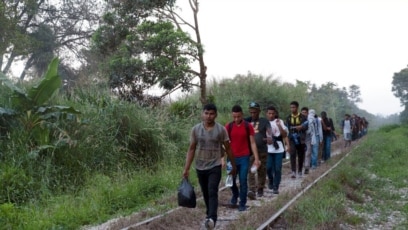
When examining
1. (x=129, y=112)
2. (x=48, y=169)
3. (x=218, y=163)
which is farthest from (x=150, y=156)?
(x=218, y=163)

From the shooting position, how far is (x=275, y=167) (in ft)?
33.5

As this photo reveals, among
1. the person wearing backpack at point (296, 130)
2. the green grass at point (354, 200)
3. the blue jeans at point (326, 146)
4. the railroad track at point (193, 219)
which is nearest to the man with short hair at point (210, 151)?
the railroad track at point (193, 219)

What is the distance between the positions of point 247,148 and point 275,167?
8.15 feet

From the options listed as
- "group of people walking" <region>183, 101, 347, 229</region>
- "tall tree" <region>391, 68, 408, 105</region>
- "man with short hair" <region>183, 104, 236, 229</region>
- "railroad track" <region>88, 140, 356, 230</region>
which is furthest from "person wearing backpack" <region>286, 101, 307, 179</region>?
"tall tree" <region>391, 68, 408, 105</region>

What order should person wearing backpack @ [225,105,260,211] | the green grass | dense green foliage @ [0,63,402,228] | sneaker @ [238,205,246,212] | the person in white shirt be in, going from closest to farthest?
1. the green grass
2. person wearing backpack @ [225,105,260,211]
3. sneaker @ [238,205,246,212]
4. dense green foliage @ [0,63,402,228]
5. the person in white shirt

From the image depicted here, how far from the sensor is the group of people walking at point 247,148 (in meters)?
6.69

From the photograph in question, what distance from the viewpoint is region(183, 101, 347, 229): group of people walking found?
6691 mm

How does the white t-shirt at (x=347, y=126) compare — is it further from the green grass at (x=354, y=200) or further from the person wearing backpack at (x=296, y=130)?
the person wearing backpack at (x=296, y=130)

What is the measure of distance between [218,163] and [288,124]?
6106 mm

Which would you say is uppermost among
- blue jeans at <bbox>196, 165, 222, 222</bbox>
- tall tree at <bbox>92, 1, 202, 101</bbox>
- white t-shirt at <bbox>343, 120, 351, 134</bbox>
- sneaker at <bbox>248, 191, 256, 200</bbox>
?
tall tree at <bbox>92, 1, 202, 101</bbox>

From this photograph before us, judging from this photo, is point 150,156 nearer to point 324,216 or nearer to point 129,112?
point 129,112

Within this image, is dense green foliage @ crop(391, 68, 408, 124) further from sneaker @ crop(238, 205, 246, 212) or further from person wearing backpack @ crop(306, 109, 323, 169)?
sneaker @ crop(238, 205, 246, 212)

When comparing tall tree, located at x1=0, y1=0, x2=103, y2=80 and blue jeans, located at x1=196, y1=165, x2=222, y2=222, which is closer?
blue jeans, located at x1=196, y1=165, x2=222, y2=222

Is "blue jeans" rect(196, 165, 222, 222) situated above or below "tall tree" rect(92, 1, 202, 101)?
below
